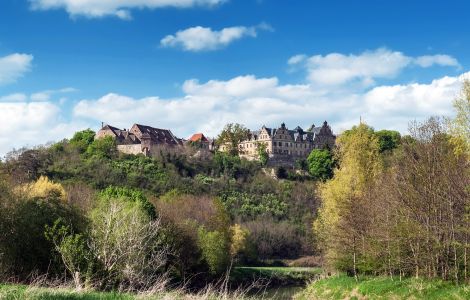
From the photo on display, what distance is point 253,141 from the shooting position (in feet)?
406

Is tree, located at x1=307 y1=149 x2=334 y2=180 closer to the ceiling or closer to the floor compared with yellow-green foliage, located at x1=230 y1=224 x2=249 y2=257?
closer to the ceiling

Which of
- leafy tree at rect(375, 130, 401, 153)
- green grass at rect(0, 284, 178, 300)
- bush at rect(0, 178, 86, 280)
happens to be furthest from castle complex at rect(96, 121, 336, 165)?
green grass at rect(0, 284, 178, 300)

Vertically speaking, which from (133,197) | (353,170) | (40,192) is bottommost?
(133,197)

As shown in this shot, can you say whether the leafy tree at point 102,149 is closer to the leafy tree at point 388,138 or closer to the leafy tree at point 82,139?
the leafy tree at point 82,139

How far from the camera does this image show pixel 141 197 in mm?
49938

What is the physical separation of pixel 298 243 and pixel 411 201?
5122 centimetres

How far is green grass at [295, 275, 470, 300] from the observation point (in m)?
21.0

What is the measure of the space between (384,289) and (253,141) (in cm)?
9948

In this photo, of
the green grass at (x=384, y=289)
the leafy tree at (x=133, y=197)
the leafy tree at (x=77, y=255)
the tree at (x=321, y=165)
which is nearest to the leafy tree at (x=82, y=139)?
the tree at (x=321, y=165)

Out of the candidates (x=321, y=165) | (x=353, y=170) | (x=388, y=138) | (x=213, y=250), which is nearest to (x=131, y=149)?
(x=321, y=165)

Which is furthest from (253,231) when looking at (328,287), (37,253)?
(37,253)

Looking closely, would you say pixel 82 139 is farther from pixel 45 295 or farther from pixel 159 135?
pixel 45 295

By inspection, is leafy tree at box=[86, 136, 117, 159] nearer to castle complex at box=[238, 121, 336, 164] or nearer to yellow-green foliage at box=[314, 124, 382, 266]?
castle complex at box=[238, 121, 336, 164]

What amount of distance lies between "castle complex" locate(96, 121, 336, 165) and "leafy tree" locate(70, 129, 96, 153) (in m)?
2.91
